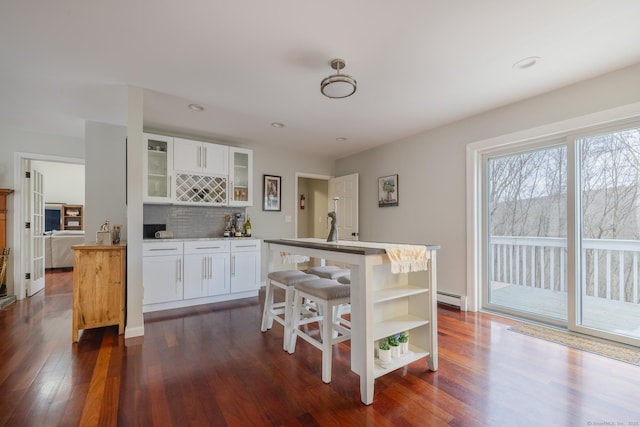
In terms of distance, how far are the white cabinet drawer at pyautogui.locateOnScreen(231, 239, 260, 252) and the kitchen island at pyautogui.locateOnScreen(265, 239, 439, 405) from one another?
5.81ft

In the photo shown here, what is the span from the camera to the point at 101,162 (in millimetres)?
3846

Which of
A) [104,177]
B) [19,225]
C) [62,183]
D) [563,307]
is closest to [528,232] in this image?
[563,307]

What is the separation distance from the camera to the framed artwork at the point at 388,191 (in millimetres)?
4480

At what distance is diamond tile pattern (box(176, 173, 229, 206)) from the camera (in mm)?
3965

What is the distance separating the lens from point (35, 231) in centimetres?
445

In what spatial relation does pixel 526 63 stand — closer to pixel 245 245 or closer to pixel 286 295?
pixel 286 295

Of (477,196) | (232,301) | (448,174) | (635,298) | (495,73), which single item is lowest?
(232,301)

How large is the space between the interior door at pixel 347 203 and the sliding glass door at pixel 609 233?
9.95ft

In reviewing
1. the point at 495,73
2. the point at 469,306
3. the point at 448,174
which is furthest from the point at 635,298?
the point at 495,73

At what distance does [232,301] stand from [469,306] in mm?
3027

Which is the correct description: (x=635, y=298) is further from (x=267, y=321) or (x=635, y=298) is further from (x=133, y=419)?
(x=133, y=419)

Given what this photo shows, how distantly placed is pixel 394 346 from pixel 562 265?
2164 mm

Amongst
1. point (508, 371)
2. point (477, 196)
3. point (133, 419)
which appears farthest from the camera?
point (477, 196)

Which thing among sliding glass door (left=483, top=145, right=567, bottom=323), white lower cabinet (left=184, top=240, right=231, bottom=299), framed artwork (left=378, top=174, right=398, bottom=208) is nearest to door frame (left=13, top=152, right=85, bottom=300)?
white lower cabinet (left=184, top=240, right=231, bottom=299)
